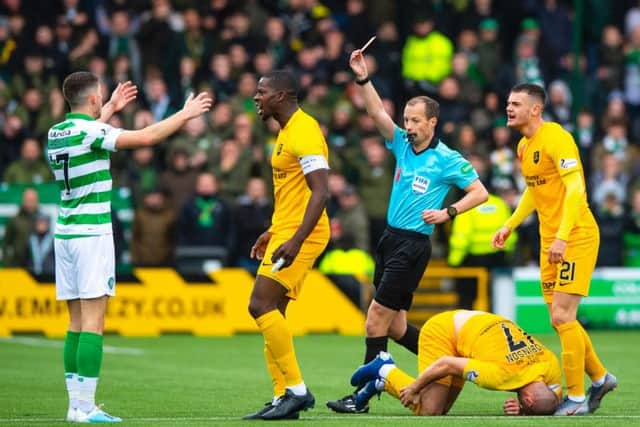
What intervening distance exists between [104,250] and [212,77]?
42.4 feet

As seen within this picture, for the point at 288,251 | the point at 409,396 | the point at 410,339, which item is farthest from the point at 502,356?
the point at 288,251

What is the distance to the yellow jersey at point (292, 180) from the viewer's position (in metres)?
11.0

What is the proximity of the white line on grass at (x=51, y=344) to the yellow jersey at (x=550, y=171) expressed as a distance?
700cm

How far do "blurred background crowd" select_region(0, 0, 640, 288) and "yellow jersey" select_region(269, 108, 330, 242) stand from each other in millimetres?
9629

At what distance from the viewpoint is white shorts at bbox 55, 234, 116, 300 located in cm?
1063

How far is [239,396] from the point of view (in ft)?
42.3

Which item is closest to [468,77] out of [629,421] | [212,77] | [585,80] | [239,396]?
[585,80]

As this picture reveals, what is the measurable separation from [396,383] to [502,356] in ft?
2.66

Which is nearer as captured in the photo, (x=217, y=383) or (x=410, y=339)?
(x=410, y=339)

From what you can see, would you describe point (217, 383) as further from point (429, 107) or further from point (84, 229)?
point (84, 229)

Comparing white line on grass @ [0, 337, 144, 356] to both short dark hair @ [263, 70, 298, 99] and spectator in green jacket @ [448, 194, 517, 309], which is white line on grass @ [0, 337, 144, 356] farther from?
short dark hair @ [263, 70, 298, 99]

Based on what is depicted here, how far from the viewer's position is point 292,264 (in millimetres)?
10992

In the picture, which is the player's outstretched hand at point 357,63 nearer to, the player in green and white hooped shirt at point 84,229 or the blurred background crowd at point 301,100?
the player in green and white hooped shirt at point 84,229

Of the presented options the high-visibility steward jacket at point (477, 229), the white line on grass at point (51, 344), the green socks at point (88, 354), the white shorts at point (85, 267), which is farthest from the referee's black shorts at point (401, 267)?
the high-visibility steward jacket at point (477, 229)
